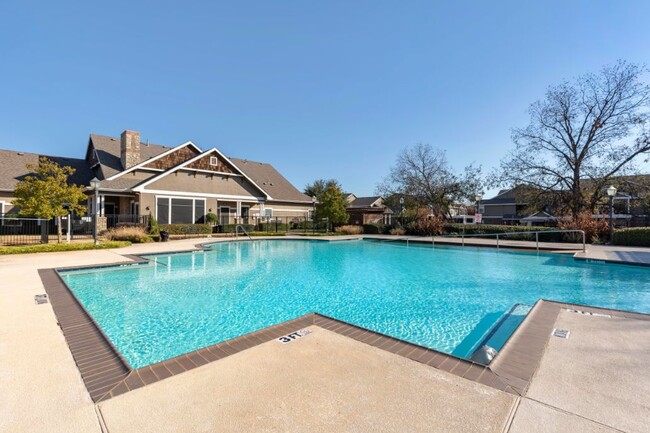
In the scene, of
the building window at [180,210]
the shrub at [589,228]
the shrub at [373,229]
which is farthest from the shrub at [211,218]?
the shrub at [589,228]

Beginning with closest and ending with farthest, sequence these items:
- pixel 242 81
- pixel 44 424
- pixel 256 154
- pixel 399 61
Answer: pixel 44 424
pixel 399 61
pixel 242 81
pixel 256 154

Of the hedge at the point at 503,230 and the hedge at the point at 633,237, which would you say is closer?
the hedge at the point at 633,237

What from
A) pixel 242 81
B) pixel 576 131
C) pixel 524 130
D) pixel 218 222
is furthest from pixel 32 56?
pixel 576 131

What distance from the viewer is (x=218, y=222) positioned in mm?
24094

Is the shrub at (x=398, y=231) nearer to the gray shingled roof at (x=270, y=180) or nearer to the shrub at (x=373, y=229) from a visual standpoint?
the shrub at (x=373, y=229)

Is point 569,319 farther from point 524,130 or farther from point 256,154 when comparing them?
point 256,154

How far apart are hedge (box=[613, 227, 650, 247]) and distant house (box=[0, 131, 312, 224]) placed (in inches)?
928

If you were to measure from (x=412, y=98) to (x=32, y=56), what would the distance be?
18.3 metres

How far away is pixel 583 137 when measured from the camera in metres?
21.2

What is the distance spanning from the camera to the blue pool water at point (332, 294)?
5129 mm

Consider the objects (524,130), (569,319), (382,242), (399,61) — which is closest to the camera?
(569,319)

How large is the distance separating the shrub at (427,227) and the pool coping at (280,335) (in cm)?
1876

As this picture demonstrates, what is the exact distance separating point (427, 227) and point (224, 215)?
1633cm

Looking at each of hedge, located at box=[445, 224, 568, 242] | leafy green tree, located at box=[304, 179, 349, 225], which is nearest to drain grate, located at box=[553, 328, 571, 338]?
hedge, located at box=[445, 224, 568, 242]
